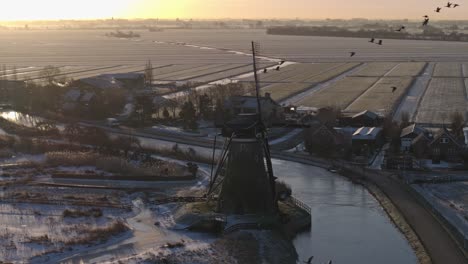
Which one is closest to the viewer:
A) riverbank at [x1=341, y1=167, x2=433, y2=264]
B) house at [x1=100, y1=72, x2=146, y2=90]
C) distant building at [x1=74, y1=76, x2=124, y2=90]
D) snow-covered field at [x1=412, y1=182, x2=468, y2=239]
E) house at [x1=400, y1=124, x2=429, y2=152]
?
riverbank at [x1=341, y1=167, x2=433, y2=264]

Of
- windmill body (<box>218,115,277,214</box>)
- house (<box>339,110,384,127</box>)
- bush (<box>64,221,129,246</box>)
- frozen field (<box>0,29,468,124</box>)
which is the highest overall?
windmill body (<box>218,115,277,214</box>)

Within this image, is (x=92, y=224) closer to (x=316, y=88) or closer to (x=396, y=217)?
(x=396, y=217)

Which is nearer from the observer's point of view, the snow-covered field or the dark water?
the dark water

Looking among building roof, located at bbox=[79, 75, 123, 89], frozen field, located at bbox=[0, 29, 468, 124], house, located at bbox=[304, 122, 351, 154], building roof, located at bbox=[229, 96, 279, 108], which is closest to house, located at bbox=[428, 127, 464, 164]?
house, located at bbox=[304, 122, 351, 154]

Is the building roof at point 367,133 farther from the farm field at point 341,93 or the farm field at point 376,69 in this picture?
the farm field at point 376,69

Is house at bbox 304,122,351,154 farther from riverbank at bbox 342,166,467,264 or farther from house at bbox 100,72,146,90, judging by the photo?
house at bbox 100,72,146,90

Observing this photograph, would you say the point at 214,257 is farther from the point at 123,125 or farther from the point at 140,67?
the point at 140,67

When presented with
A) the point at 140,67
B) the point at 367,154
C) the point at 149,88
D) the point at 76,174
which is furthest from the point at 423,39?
the point at 76,174
